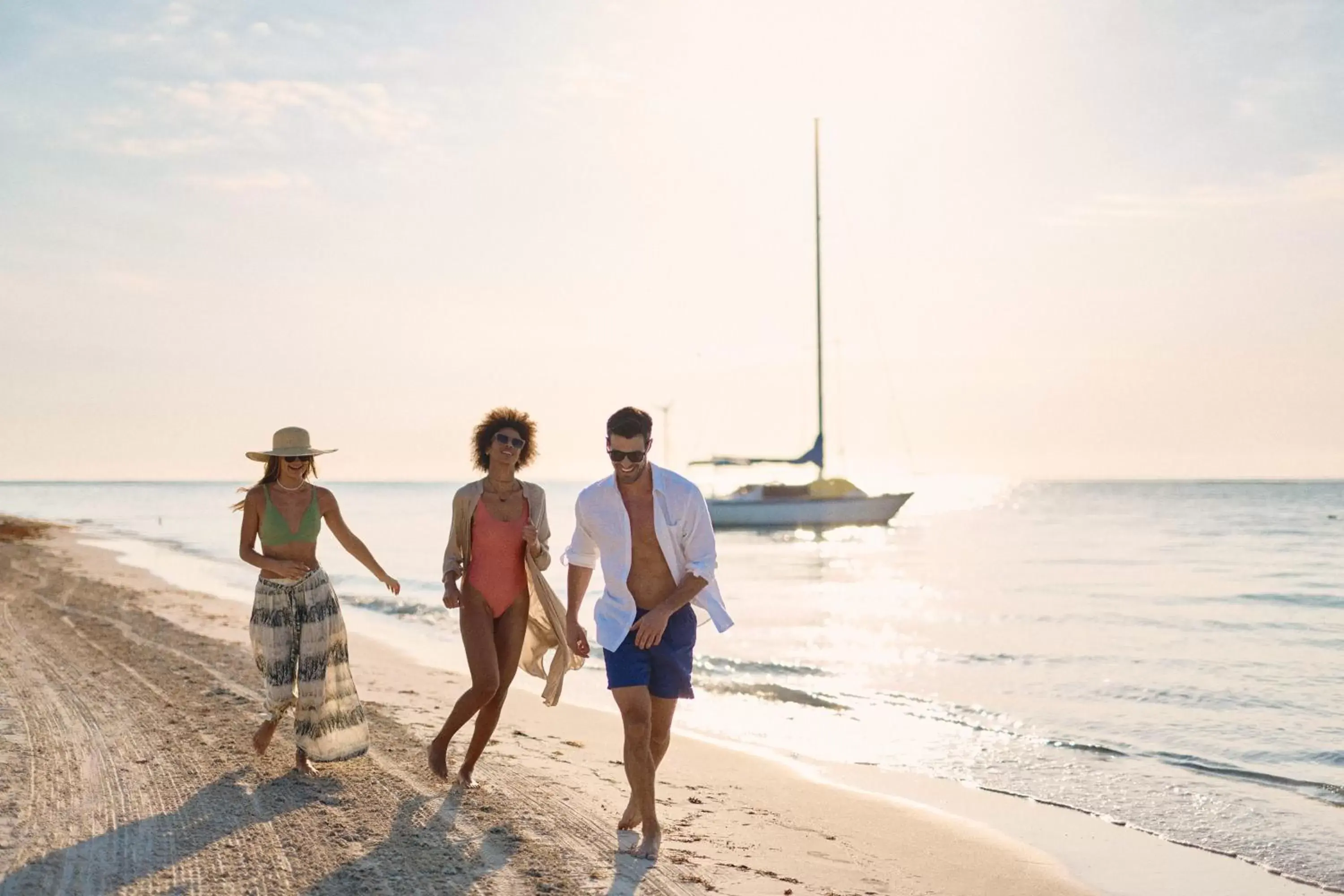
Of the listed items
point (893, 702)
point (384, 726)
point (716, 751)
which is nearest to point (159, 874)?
point (384, 726)

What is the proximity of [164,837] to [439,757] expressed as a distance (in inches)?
58.2

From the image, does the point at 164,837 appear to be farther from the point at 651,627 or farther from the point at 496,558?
the point at 651,627

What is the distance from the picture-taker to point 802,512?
5003cm

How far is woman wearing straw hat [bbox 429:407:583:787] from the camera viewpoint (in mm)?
5414

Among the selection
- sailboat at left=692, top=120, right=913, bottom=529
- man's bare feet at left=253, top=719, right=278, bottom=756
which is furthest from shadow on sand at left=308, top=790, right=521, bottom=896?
sailboat at left=692, top=120, right=913, bottom=529

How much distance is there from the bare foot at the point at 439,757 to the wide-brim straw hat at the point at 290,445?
1.65 meters

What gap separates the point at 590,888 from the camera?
13.8ft

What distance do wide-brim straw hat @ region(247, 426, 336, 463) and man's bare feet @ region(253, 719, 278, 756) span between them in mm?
1407

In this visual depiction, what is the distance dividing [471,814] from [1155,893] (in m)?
3.33

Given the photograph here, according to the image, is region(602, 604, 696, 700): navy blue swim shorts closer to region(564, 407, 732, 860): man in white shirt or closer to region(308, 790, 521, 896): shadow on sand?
region(564, 407, 732, 860): man in white shirt

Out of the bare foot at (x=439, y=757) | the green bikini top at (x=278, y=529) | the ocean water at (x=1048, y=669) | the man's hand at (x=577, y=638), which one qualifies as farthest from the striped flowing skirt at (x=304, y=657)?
the ocean water at (x=1048, y=669)

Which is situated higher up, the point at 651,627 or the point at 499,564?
the point at 499,564

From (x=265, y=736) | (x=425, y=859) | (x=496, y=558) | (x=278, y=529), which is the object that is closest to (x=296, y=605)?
(x=278, y=529)

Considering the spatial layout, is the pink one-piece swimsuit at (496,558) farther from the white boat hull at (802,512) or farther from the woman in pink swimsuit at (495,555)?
the white boat hull at (802,512)
